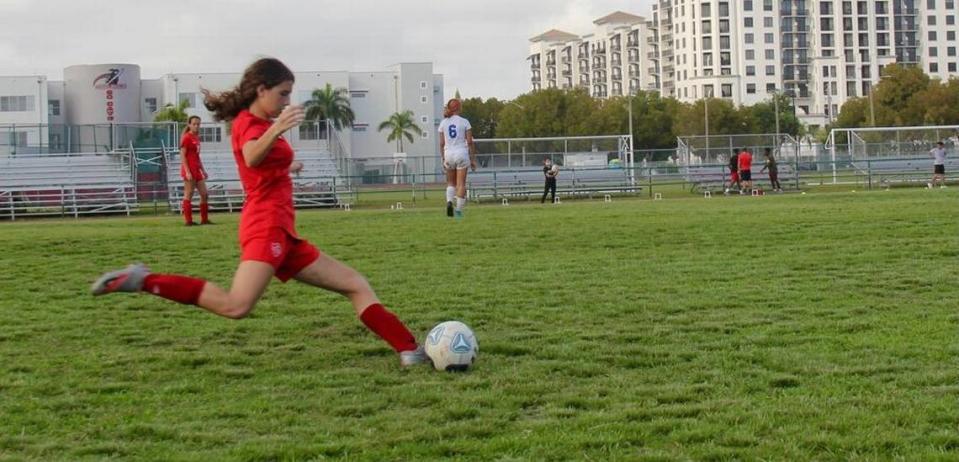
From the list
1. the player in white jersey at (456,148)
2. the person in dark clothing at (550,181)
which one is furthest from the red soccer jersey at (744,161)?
the player in white jersey at (456,148)

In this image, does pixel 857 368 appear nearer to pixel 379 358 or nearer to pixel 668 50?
pixel 379 358

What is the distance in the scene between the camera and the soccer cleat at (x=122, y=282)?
6984 millimetres

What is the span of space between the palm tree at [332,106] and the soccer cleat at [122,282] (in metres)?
99.5

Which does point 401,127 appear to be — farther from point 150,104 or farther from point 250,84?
point 250,84

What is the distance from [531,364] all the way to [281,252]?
60.0 inches

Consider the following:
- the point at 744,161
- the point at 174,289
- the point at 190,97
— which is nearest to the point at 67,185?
the point at 744,161

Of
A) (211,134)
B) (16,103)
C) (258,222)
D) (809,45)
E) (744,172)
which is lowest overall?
(258,222)

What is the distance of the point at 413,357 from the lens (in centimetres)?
734

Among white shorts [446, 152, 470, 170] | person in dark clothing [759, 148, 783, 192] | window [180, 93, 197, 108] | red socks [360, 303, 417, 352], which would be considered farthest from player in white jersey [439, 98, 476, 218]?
window [180, 93, 197, 108]

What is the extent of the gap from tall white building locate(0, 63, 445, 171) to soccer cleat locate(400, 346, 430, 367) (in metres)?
82.1

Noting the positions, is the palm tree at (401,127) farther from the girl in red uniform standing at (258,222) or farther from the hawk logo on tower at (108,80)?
the girl in red uniform standing at (258,222)

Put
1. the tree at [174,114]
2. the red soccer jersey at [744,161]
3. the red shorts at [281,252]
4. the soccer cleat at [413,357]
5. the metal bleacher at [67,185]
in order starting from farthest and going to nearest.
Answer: the tree at [174,114]
the red soccer jersey at [744,161]
the metal bleacher at [67,185]
the soccer cleat at [413,357]
the red shorts at [281,252]

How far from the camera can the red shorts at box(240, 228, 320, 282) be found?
6977 mm

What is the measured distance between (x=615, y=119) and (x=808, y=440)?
116 meters
